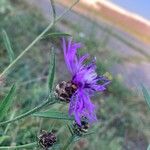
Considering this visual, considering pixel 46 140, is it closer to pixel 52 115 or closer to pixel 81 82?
pixel 52 115

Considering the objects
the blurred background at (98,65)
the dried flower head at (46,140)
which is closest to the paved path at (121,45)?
the blurred background at (98,65)

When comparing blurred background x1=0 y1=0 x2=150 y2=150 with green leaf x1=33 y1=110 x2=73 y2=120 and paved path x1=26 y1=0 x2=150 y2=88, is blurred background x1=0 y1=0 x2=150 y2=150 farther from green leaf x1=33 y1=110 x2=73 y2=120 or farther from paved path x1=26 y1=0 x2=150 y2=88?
green leaf x1=33 y1=110 x2=73 y2=120

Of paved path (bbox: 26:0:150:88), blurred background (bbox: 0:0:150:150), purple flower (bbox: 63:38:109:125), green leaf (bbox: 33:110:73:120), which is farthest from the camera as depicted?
paved path (bbox: 26:0:150:88)

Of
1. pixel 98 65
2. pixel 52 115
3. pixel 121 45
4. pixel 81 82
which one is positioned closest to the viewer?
pixel 81 82

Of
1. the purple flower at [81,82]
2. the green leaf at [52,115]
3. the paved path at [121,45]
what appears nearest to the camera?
the purple flower at [81,82]

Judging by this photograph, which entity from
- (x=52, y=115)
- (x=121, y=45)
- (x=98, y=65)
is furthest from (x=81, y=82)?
(x=121, y=45)

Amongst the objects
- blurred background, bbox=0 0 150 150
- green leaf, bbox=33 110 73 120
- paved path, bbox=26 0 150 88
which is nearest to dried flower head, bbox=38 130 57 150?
green leaf, bbox=33 110 73 120

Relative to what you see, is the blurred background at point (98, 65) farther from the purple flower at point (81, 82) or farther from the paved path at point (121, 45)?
the purple flower at point (81, 82)
